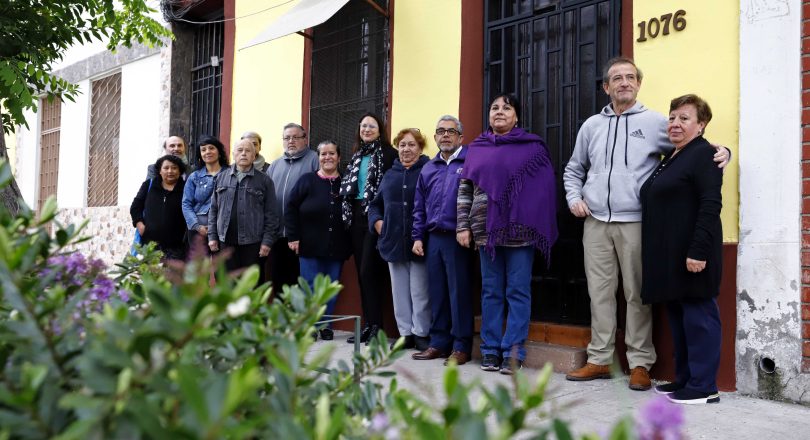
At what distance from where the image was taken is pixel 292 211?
6344mm

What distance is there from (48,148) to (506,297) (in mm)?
11062

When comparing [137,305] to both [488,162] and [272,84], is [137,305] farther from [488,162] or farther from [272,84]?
[272,84]

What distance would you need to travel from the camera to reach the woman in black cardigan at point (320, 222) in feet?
20.4

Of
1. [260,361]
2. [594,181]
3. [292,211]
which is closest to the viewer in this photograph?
[260,361]

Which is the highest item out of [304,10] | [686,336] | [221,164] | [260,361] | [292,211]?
[304,10]

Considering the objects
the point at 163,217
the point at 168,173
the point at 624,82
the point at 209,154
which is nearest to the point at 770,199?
the point at 624,82

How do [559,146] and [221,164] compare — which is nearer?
[559,146]

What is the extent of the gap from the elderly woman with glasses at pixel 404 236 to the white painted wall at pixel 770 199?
7.59 feet

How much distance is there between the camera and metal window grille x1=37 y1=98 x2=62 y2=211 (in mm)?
12758

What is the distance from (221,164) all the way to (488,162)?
3150 millimetres

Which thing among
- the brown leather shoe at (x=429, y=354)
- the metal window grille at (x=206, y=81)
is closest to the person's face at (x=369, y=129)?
the brown leather shoe at (x=429, y=354)

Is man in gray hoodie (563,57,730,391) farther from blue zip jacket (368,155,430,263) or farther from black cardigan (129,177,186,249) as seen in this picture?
black cardigan (129,177,186,249)

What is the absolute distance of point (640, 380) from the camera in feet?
14.1

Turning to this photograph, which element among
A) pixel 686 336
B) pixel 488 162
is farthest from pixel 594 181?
pixel 686 336
